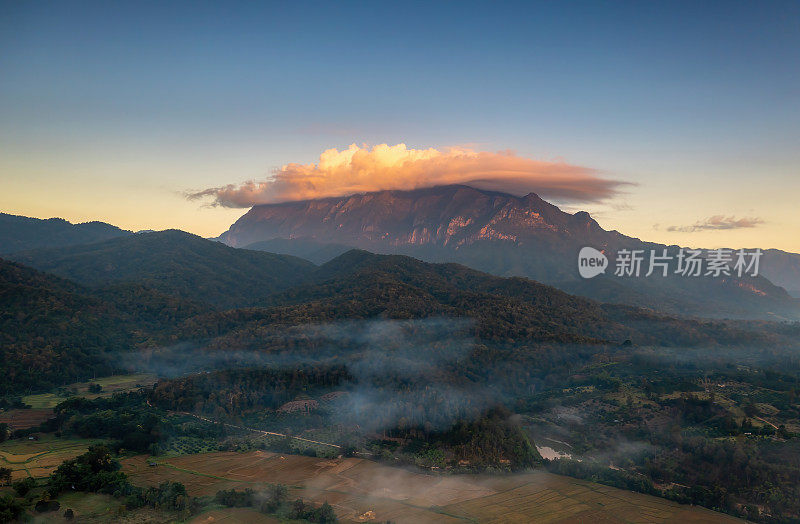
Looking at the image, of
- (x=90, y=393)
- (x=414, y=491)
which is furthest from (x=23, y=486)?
(x=90, y=393)

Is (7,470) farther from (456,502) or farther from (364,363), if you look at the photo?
(364,363)

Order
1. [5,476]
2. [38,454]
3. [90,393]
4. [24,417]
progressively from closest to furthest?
[5,476] → [38,454] → [24,417] → [90,393]

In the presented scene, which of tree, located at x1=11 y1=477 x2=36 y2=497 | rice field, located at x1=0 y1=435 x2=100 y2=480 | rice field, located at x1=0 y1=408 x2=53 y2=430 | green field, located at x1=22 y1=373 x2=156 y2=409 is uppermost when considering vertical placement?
tree, located at x1=11 y1=477 x2=36 y2=497

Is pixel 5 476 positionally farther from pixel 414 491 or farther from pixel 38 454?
pixel 414 491

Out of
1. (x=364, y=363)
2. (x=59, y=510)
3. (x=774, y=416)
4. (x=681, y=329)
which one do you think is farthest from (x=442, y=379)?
(x=681, y=329)

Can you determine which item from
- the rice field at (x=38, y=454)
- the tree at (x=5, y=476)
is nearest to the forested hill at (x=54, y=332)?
the rice field at (x=38, y=454)

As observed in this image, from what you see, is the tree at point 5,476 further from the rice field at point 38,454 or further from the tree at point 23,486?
the rice field at point 38,454

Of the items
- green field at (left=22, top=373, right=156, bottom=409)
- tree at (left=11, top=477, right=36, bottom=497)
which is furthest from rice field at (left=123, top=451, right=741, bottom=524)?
green field at (left=22, top=373, right=156, bottom=409)

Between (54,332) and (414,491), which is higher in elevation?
(54,332)

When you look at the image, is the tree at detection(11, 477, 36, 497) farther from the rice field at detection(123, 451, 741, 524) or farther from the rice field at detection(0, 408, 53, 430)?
the rice field at detection(0, 408, 53, 430)
